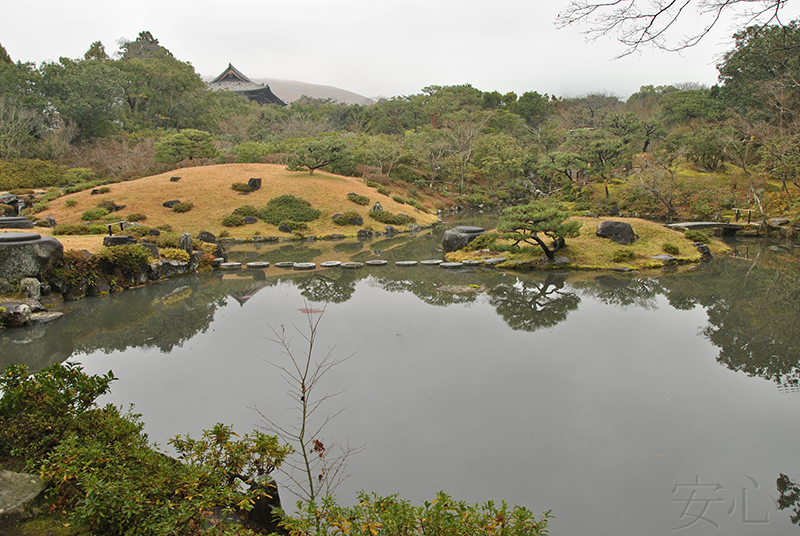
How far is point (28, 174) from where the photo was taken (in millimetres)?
24641

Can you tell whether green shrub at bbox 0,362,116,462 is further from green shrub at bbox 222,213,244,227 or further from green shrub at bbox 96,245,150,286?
green shrub at bbox 222,213,244,227

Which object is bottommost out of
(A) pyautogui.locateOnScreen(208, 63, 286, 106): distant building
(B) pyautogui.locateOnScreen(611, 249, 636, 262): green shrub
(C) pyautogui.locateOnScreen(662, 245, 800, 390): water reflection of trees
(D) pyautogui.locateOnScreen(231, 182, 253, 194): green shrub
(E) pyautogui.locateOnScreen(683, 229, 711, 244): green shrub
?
(C) pyautogui.locateOnScreen(662, 245, 800, 390): water reflection of trees

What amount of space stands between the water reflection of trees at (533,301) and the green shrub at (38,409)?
649 cm

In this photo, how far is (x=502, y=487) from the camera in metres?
3.72

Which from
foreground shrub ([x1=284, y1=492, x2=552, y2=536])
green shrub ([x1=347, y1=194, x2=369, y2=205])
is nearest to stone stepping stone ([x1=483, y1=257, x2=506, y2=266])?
foreground shrub ([x1=284, y1=492, x2=552, y2=536])

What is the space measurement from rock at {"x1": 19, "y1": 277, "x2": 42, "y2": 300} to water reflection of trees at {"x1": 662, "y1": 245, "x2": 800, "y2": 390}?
12.7 m

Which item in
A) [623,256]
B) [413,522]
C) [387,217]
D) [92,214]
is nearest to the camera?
[413,522]

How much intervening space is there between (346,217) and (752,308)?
16.9m

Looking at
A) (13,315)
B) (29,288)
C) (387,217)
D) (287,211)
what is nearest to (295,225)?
(287,211)

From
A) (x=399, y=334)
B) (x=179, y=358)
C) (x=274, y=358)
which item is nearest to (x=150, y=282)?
(x=179, y=358)

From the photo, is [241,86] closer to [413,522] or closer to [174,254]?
[174,254]

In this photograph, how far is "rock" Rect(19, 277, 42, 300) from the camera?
9.00m

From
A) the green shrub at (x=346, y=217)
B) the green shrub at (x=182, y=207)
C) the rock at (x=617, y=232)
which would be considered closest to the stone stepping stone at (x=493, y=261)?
the rock at (x=617, y=232)

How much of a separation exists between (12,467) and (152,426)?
57.6 inches
